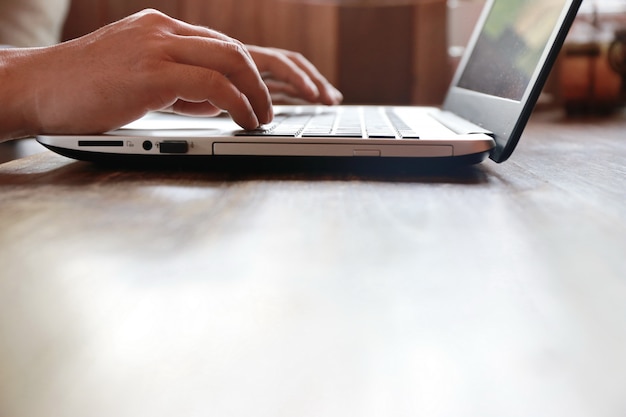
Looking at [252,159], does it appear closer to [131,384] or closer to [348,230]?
[348,230]

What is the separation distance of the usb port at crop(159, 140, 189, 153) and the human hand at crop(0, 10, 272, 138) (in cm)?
6

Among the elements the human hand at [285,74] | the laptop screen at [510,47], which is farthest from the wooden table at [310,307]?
the human hand at [285,74]

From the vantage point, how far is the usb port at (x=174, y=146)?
475 millimetres

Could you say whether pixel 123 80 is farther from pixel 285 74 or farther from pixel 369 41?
pixel 369 41

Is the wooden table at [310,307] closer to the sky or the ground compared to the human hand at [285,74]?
closer to the ground

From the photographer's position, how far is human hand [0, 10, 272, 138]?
1.67 ft

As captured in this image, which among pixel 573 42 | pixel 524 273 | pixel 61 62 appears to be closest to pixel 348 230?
pixel 524 273

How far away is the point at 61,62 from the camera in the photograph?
53cm

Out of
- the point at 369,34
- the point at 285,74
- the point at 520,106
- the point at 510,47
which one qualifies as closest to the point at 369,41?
the point at 369,34

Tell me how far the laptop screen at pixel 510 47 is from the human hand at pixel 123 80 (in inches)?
9.4

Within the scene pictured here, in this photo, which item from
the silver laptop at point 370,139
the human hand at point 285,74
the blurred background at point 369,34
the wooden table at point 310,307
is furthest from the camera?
the blurred background at point 369,34

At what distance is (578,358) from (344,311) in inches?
3.1

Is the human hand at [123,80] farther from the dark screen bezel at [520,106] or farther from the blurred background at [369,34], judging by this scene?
the blurred background at [369,34]

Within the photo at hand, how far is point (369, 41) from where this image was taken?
1.78 metres
